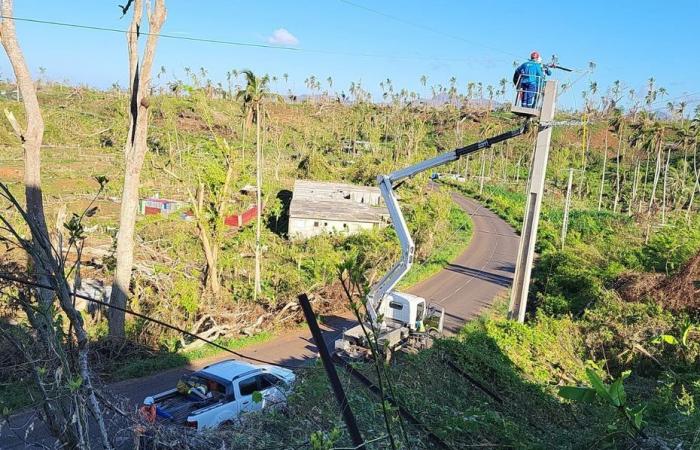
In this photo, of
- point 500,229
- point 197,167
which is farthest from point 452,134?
point 197,167

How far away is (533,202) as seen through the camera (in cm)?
1259

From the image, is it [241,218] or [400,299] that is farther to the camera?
[241,218]

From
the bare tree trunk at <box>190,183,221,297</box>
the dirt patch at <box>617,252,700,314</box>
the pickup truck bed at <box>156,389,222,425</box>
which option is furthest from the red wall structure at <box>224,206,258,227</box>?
the pickup truck bed at <box>156,389,222,425</box>

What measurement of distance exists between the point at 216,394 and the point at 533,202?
28.4ft

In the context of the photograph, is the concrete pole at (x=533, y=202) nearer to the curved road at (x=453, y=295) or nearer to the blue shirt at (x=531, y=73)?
the blue shirt at (x=531, y=73)

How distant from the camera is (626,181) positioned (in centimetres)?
6681

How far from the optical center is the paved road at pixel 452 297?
12.9m

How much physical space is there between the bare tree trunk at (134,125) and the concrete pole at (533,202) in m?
9.14

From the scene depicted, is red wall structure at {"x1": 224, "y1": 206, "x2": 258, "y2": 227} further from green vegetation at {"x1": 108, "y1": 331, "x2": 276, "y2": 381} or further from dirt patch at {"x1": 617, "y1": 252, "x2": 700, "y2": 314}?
dirt patch at {"x1": 617, "y1": 252, "x2": 700, "y2": 314}

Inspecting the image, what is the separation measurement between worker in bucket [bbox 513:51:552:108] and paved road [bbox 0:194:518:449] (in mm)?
8844

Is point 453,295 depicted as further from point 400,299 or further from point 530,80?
point 530,80

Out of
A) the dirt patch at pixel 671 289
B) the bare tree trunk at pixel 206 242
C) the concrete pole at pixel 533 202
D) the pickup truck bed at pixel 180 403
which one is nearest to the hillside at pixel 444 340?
the dirt patch at pixel 671 289

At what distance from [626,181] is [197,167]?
2562 inches

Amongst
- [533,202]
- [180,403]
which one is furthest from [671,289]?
[180,403]
